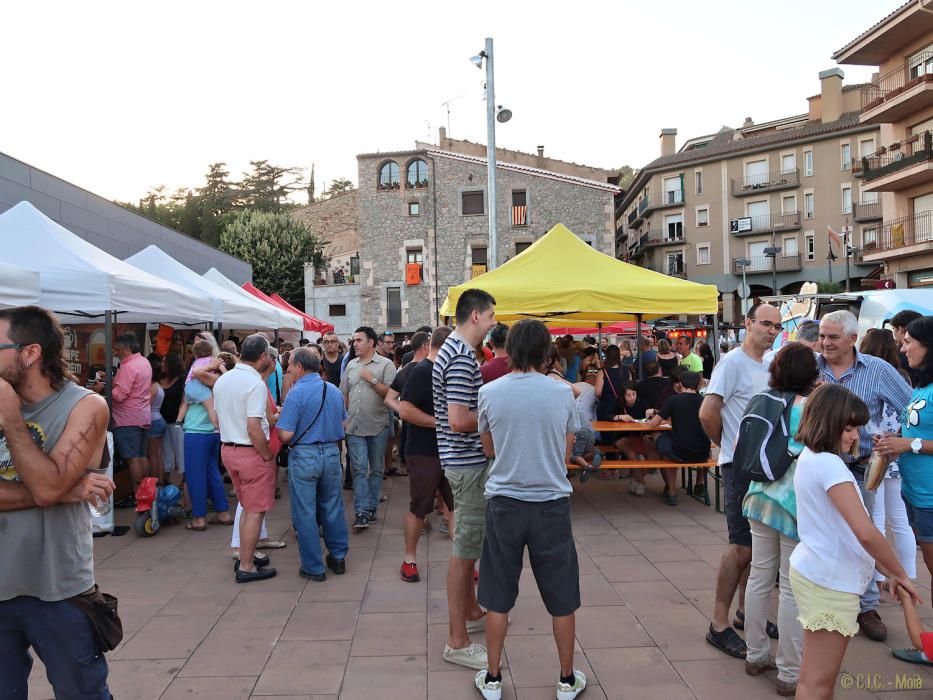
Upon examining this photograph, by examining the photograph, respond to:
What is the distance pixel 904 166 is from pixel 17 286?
1016 inches

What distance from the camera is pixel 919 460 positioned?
3.37 m

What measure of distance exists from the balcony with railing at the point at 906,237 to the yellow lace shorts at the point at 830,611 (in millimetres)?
23701

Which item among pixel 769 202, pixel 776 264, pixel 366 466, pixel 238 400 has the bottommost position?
pixel 366 466

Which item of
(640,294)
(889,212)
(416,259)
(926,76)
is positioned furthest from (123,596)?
(416,259)

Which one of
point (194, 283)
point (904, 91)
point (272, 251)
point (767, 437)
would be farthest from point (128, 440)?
point (272, 251)

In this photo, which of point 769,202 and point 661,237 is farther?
point 661,237

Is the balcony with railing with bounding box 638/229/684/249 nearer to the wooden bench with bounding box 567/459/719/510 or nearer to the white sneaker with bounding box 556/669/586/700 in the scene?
the wooden bench with bounding box 567/459/719/510

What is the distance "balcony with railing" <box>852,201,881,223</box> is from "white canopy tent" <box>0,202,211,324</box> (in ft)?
126

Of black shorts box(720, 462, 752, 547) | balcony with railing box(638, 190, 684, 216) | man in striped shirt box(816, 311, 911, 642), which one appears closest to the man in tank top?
black shorts box(720, 462, 752, 547)

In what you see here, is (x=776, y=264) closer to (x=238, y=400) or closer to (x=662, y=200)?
(x=662, y=200)

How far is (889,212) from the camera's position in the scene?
2472 centimetres

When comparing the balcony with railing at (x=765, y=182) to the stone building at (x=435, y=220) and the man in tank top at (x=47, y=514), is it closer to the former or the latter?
the stone building at (x=435, y=220)

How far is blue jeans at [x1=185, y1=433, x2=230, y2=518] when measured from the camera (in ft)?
19.9

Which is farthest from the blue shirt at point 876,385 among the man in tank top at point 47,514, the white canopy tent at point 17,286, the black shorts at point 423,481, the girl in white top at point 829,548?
the white canopy tent at point 17,286
